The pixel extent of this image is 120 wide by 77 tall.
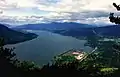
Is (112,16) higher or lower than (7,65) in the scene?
higher

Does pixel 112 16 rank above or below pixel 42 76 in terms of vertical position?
A: above

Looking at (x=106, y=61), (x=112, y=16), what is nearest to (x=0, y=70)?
(x=112, y=16)

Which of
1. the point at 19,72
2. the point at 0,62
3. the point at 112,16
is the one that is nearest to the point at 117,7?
the point at 112,16

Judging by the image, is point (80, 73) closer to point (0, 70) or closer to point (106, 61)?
point (0, 70)

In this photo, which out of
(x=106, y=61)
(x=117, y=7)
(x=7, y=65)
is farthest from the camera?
(x=106, y=61)

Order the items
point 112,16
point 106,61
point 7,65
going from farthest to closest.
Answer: point 106,61 < point 7,65 < point 112,16

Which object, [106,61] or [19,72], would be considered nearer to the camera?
[19,72]

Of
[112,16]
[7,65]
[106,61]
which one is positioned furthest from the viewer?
[106,61]

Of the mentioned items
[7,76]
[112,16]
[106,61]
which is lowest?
[106,61]

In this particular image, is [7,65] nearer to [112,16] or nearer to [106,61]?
[112,16]
